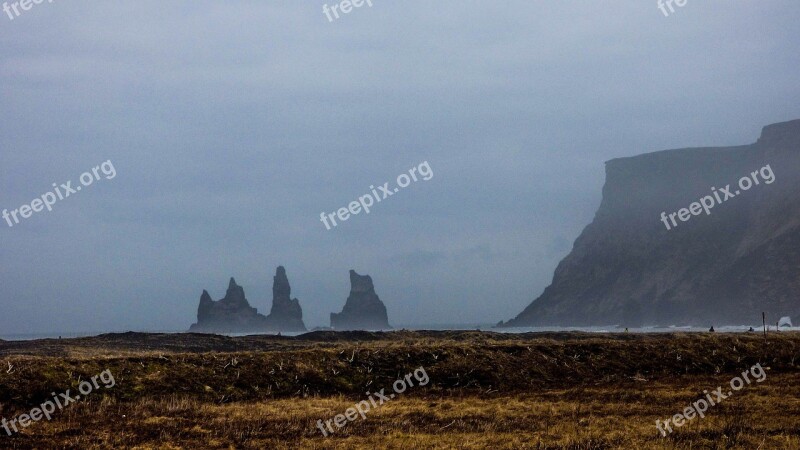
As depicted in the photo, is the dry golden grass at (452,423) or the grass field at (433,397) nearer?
the dry golden grass at (452,423)

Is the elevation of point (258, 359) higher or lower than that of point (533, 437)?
higher

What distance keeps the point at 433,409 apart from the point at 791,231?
18263 centimetres

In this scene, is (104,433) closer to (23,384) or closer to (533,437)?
(23,384)

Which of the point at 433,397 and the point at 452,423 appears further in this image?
the point at 433,397

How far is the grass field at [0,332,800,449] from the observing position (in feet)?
73.7

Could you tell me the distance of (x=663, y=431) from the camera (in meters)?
22.6

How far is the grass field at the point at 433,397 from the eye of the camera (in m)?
22.5

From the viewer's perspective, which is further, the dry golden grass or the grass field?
the grass field

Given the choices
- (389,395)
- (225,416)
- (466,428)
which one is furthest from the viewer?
(389,395)

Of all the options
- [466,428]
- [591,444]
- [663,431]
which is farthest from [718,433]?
[466,428]

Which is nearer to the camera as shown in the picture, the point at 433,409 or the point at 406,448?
the point at 406,448

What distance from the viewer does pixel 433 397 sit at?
1302 inches

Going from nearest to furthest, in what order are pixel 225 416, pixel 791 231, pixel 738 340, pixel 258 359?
pixel 225 416, pixel 258 359, pixel 738 340, pixel 791 231

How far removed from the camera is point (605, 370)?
4091 cm
